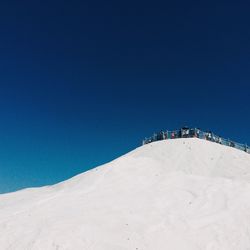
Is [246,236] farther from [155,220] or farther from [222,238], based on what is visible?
[155,220]

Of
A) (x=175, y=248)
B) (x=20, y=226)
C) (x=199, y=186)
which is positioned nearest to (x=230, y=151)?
(x=199, y=186)

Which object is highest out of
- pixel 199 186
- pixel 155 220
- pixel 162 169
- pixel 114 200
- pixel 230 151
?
pixel 230 151

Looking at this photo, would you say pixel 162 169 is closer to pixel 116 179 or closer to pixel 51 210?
pixel 116 179

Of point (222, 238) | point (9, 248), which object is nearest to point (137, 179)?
point (222, 238)

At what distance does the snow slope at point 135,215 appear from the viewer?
1300 centimetres

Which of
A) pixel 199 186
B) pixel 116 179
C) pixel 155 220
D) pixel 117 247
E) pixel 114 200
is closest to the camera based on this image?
pixel 117 247

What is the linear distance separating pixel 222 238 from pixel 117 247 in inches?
199

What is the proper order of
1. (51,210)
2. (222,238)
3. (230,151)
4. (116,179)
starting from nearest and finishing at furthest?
(222,238)
(51,210)
(116,179)
(230,151)

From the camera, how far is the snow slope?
13.0 m

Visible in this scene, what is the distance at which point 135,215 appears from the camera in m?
15.6

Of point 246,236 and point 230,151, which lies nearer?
point 246,236

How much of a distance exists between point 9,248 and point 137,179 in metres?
11.0

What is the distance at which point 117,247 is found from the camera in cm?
1241

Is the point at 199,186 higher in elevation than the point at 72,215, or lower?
higher
